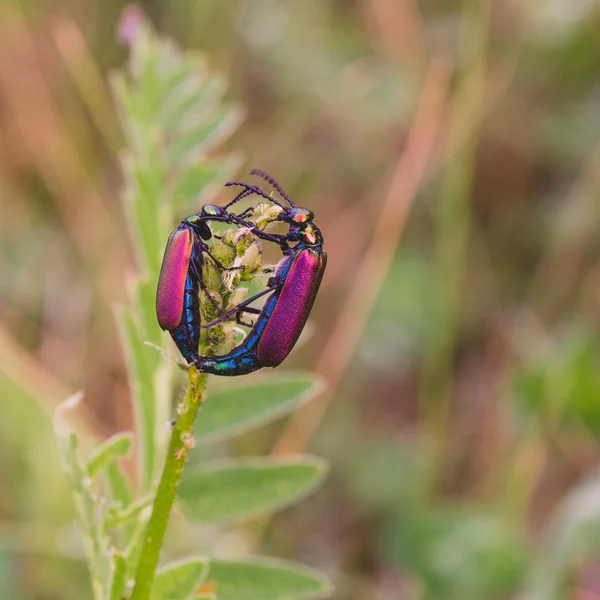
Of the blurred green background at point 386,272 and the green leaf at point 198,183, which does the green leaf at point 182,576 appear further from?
the blurred green background at point 386,272

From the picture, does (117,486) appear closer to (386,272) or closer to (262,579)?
(262,579)

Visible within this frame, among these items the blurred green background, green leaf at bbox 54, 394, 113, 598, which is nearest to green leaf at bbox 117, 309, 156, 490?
green leaf at bbox 54, 394, 113, 598

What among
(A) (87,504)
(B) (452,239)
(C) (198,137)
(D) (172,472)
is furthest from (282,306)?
(B) (452,239)

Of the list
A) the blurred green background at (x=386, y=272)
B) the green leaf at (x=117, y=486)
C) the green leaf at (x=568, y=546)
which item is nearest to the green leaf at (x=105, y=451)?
the green leaf at (x=117, y=486)

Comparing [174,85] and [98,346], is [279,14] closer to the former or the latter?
[98,346]

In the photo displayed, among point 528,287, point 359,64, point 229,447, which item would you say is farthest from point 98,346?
point 359,64

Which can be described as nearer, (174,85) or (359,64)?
(174,85)
